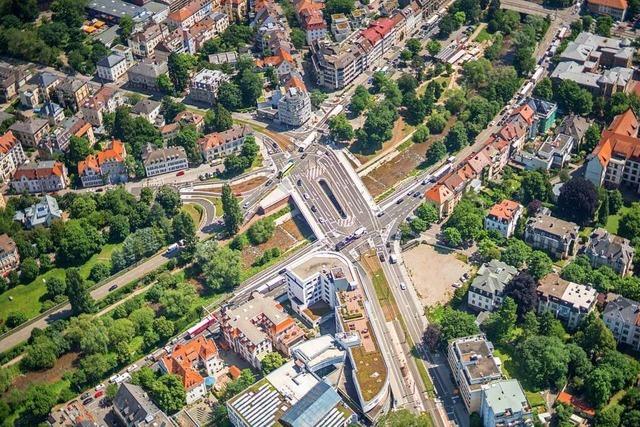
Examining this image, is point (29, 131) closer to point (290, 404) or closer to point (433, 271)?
point (433, 271)

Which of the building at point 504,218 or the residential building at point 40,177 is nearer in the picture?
the building at point 504,218

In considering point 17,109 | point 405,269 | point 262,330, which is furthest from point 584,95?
point 17,109

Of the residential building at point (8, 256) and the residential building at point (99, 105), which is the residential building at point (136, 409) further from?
the residential building at point (99, 105)

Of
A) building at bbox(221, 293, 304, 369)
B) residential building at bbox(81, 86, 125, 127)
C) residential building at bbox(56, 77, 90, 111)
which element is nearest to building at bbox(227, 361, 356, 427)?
building at bbox(221, 293, 304, 369)

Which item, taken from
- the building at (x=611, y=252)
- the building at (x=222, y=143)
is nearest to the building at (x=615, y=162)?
the building at (x=611, y=252)

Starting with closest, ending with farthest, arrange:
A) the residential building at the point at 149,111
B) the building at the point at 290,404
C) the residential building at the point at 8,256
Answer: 1. the building at the point at 290,404
2. the residential building at the point at 8,256
3. the residential building at the point at 149,111

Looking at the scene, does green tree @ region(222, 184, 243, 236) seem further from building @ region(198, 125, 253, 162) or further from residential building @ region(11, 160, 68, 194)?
residential building @ region(11, 160, 68, 194)

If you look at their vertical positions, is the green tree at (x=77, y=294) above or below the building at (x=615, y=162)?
below
